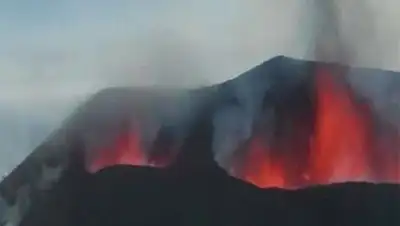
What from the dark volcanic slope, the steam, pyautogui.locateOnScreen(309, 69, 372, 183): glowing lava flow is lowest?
the dark volcanic slope

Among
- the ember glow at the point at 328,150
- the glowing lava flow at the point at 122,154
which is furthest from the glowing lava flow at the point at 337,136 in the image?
the glowing lava flow at the point at 122,154

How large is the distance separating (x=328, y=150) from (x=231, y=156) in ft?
0.53

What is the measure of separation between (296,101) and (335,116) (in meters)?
0.07

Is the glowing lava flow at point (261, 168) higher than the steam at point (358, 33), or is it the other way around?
the steam at point (358, 33)

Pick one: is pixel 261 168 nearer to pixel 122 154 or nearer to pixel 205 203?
pixel 205 203

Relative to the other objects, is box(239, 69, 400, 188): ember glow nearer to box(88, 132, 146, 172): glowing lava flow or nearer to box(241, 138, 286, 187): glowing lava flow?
box(241, 138, 286, 187): glowing lava flow

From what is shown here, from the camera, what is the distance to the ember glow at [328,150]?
4.56 feet

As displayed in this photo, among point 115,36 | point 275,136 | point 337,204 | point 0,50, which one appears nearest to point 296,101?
point 275,136

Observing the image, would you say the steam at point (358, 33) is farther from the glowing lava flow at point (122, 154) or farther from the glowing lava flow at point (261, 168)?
the glowing lava flow at point (122, 154)

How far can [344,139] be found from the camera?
4.62 feet

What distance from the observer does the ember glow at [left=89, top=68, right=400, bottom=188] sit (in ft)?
4.56

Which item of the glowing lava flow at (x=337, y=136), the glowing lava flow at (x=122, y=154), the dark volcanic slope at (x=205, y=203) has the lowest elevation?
the dark volcanic slope at (x=205, y=203)

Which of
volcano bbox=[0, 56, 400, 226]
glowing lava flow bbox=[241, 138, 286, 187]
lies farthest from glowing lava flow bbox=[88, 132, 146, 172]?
glowing lava flow bbox=[241, 138, 286, 187]

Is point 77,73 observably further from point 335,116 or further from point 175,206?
point 335,116
